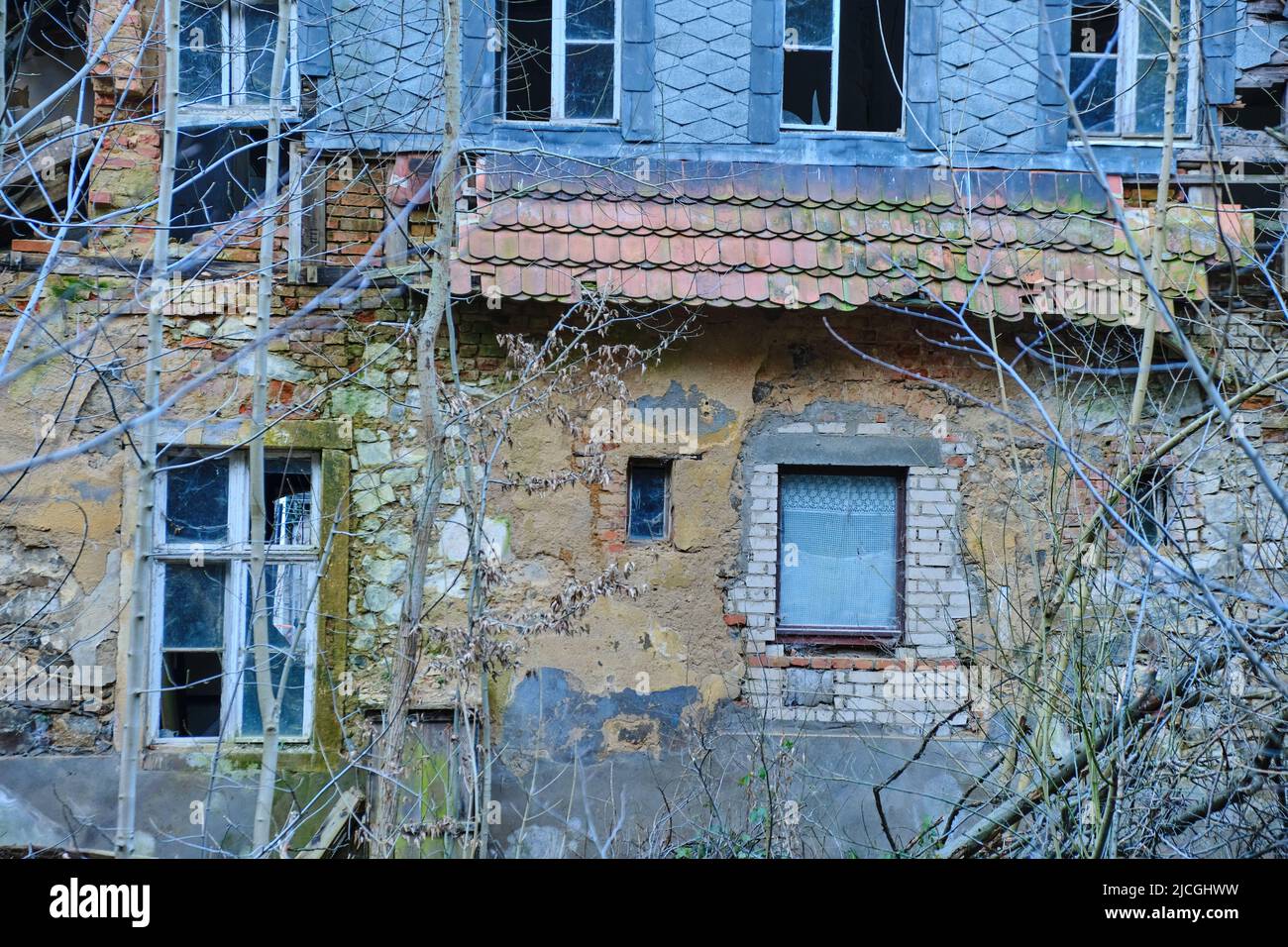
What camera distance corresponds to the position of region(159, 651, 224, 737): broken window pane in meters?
5.88

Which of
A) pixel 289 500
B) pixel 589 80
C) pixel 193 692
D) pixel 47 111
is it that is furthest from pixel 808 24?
pixel 193 692

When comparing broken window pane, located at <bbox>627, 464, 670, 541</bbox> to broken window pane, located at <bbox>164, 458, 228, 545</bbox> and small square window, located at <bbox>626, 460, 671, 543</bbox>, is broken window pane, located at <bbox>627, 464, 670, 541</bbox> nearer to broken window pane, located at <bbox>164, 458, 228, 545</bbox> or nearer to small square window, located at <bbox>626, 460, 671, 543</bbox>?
small square window, located at <bbox>626, 460, 671, 543</bbox>

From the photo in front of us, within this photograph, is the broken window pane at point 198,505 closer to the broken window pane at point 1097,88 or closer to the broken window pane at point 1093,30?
the broken window pane at point 1097,88

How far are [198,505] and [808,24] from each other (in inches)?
163

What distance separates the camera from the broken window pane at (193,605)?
5.90 m

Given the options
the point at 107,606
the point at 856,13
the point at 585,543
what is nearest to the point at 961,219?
the point at 856,13

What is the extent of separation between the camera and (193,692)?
5.91m

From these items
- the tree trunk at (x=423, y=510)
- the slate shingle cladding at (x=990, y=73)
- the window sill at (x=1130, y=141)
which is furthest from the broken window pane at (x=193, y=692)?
the window sill at (x=1130, y=141)

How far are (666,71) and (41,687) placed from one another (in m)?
4.47

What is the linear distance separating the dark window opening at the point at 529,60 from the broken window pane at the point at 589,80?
0.11 metres

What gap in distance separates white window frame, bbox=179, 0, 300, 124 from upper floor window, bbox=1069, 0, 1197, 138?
4.05 m

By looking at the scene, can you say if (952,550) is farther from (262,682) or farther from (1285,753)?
(262,682)

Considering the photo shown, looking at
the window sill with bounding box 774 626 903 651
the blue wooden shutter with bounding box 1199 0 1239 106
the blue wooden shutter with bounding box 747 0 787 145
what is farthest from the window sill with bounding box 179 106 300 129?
the blue wooden shutter with bounding box 1199 0 1239 106
